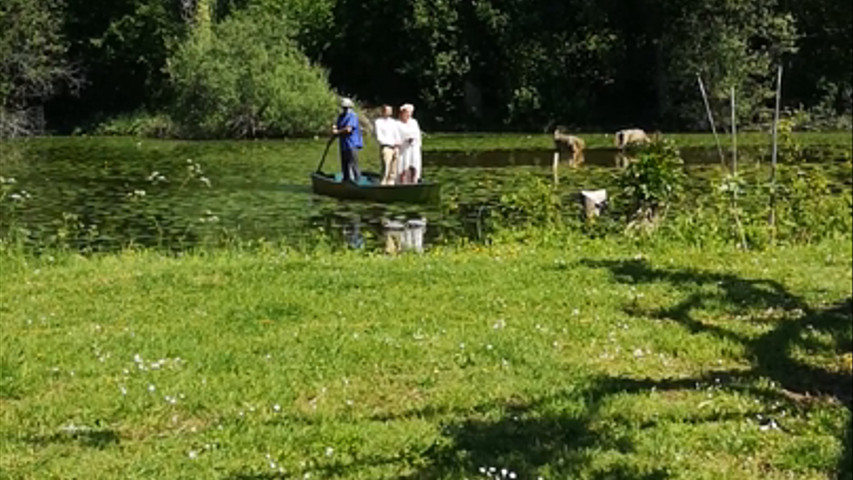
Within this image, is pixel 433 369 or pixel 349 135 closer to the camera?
pixel 433 369

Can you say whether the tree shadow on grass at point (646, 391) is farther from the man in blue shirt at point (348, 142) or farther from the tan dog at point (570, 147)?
the tan dog at point (570, 147)

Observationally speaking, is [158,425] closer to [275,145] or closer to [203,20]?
[275,145]

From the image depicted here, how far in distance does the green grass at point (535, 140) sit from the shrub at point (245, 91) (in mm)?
4181

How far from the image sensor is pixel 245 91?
40.8 meters

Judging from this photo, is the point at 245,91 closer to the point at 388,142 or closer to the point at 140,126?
the point at 140,126

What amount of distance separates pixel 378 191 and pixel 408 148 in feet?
4.70

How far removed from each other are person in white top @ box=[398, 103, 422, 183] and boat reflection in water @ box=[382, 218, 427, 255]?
117 inches

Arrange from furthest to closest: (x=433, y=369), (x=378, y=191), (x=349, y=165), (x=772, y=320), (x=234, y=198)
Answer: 1. (x=349, y=165)
2. (x=234, y=198)
3. (x=378, y=191)
4. (x=772, y=320)
5. (x=433, y=369)

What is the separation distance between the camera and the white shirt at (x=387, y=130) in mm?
21391

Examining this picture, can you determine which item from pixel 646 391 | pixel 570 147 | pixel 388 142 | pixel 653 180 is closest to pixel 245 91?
pixel 570 147

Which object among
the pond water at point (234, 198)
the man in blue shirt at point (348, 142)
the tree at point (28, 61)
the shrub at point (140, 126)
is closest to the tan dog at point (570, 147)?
the pond water at point (234, 198)

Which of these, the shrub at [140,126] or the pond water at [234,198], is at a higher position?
the shrub at [140,126]

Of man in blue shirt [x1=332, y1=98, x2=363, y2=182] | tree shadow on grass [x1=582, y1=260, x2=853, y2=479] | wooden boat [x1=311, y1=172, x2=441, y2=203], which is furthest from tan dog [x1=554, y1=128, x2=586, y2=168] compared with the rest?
tree shadow on grass [x1=582, y1=260, x2=853, y2=479]

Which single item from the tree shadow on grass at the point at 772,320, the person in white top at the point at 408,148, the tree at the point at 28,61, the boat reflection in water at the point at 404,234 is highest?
the tree at the point at 28,61
